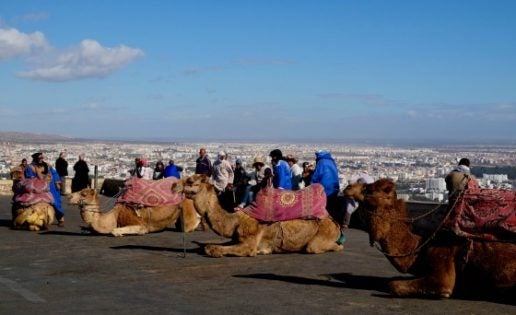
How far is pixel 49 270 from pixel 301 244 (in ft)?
14.1

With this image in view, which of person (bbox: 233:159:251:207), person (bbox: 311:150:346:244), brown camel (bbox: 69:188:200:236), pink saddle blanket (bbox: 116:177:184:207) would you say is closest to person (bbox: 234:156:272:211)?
person (bbox: 233:159:251:207)

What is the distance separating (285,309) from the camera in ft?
29.7

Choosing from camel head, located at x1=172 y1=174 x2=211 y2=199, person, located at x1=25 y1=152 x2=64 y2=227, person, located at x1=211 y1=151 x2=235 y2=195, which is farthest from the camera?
person, located at x1=211 y1=151 x2=235 y2=195

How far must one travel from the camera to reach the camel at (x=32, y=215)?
18.6 meters

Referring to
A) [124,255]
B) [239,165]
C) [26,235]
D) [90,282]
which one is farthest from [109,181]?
Answer: [90,282]

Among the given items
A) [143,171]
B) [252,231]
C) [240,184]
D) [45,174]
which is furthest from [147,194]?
[252,231]

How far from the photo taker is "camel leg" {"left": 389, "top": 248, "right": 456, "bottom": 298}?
933 cm

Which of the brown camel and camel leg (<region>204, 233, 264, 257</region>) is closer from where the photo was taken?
camel leg (<region>204, 233, 264, 257</region>)

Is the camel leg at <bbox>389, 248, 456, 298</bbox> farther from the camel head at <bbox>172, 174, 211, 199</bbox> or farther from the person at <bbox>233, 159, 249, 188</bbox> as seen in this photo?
the person at <bbox>233, 159, 249, 188</bbox>

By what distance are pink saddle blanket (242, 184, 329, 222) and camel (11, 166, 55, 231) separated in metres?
6.71

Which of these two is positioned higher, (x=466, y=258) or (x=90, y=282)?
(x=466, y=258)

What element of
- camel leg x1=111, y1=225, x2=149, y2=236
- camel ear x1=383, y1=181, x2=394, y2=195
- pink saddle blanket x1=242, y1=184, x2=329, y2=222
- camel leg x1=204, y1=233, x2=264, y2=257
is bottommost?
camel leg x1=111, y1=225, x2=149, y2=236

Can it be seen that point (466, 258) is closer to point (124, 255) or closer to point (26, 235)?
point (124, 255)

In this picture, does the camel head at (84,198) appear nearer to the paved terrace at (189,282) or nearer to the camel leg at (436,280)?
the paved terrace at (189,282)
